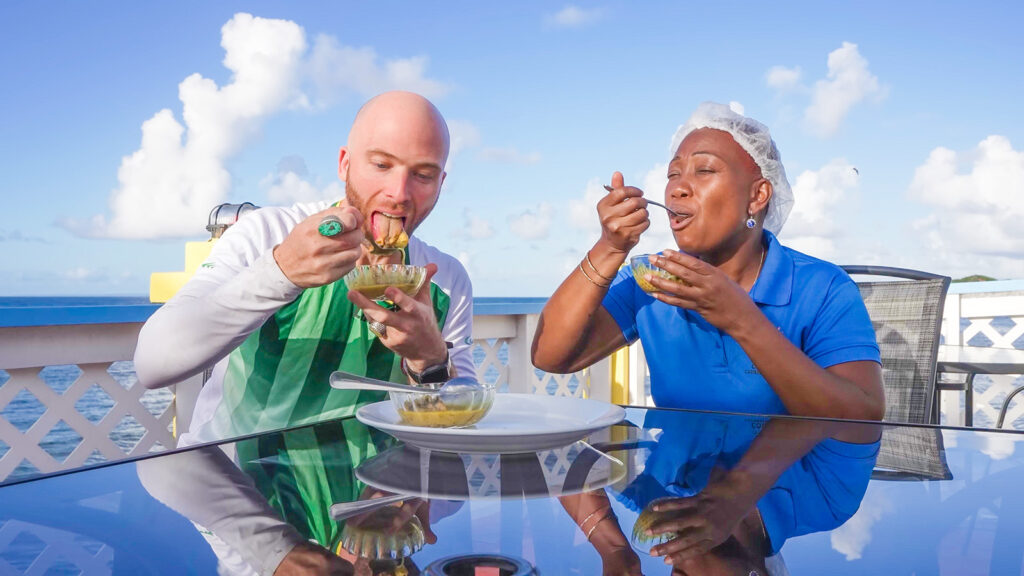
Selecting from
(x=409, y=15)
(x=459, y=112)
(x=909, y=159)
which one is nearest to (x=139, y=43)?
(x=409, y=15)

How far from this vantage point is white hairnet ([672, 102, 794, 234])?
1744 millimetres

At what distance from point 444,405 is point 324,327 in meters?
0.74

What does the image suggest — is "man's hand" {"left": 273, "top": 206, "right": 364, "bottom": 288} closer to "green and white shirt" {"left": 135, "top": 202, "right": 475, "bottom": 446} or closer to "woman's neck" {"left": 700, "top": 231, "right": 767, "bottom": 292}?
"green and white shirt" {"left": 135, "top": 202, "right": 475, "bottom": 446}

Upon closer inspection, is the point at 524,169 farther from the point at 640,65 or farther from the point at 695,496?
the point at 695,496

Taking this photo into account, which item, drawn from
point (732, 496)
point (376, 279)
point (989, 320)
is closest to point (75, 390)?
point (376, 279)

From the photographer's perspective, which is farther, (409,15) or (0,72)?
(0,72)

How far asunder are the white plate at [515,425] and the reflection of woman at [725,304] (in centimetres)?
42

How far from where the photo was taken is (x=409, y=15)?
1545 inches

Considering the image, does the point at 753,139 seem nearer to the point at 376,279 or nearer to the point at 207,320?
the point at 376,279

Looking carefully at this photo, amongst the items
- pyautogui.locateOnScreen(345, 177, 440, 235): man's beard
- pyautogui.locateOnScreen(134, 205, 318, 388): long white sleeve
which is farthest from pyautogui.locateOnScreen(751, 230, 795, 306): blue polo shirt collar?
pyautogui.locateOnScreen(134, 205, 318, 388): long white sleeve

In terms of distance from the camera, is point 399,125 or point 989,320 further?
point 989,320

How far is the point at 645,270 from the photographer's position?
152cm

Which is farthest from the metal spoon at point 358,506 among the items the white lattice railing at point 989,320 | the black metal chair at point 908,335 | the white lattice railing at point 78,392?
the white lattice railing at point 989,320

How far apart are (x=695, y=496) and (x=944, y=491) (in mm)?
323
